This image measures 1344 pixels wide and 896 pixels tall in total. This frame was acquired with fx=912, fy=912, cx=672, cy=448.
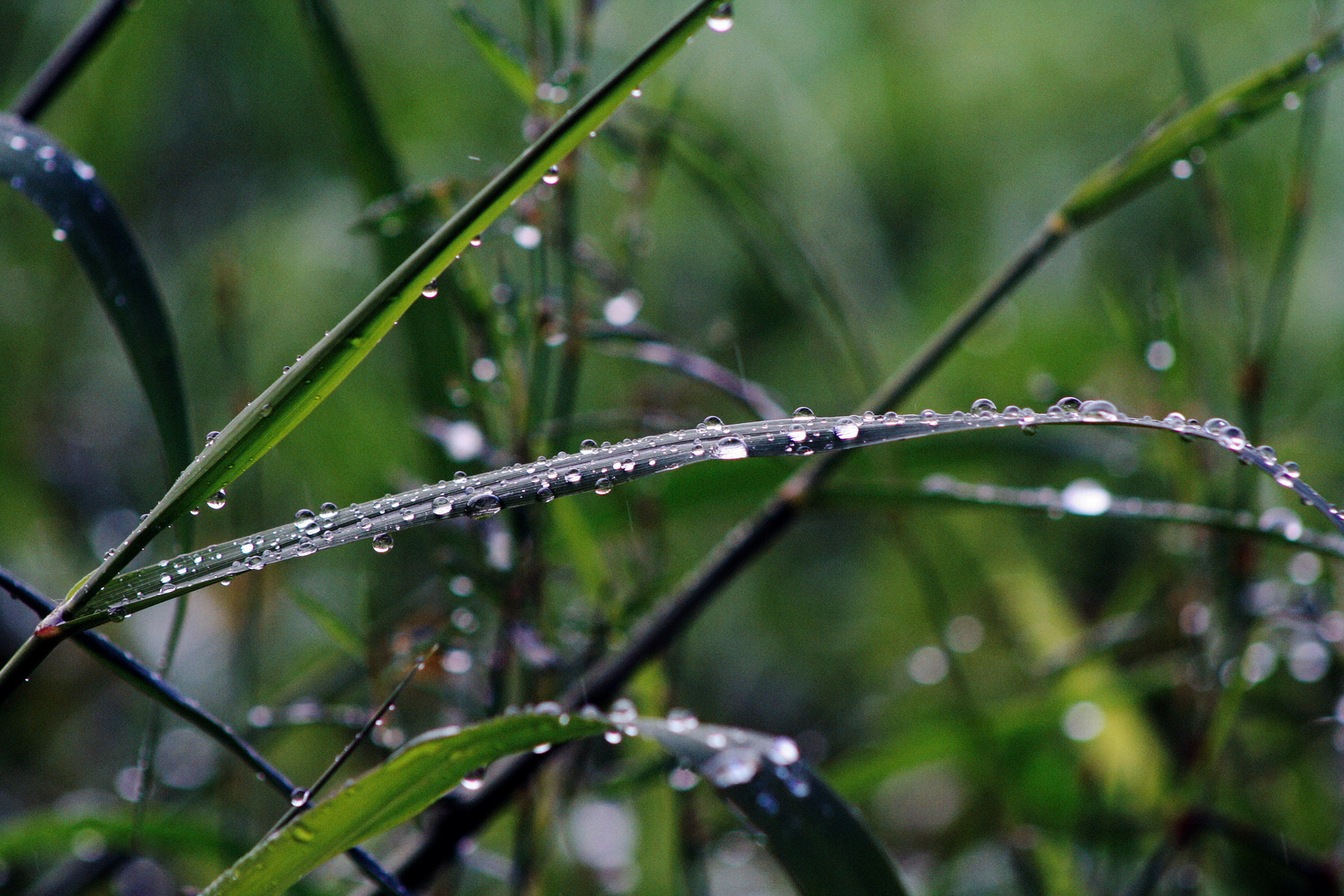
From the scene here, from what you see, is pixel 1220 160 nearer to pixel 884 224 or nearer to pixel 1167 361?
pixel 884 224

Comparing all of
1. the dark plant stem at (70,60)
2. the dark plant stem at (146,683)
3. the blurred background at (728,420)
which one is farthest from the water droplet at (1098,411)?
the dark plant stem at (70,60)

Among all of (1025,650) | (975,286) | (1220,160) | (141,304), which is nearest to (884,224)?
(975,286)

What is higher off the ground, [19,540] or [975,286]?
[975,286]

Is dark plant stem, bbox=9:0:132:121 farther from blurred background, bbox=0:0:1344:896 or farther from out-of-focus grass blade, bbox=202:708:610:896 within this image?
out-of-focus grass blade, bbox=202:708:610:896

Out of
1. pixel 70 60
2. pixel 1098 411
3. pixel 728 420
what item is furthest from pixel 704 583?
pixel 728 420

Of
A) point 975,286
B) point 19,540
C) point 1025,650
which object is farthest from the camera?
point 975,286

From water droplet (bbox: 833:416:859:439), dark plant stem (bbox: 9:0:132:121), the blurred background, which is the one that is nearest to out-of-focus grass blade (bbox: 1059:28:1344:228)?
the blurred background
